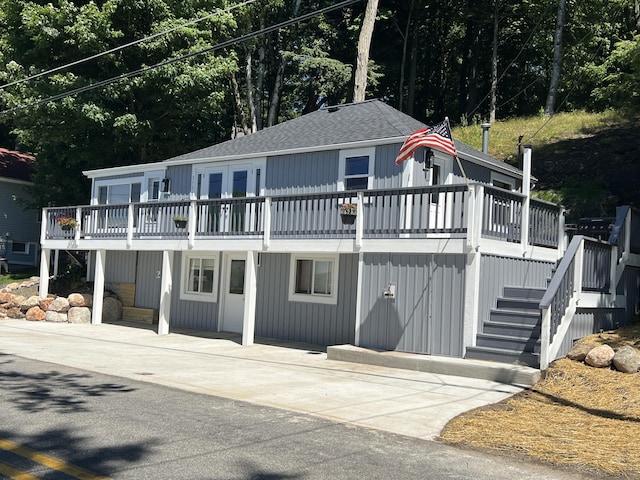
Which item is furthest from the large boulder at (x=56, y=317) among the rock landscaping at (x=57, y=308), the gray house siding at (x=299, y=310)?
the gray house siding at (x=299, y=310)

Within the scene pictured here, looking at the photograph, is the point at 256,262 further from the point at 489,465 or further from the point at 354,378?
the point at 489,465

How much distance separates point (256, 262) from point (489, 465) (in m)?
11.3

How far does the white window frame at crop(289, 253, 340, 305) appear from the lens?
54.6ft

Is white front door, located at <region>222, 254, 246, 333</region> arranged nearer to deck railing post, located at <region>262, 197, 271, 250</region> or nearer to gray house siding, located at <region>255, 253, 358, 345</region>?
gray house siding, located at <region>255, 253, 358, 345</region>

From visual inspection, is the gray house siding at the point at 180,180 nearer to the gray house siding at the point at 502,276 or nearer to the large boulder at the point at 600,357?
the gray house siding at the point at 502,276

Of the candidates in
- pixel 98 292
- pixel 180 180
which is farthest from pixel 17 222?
pixel 180 180

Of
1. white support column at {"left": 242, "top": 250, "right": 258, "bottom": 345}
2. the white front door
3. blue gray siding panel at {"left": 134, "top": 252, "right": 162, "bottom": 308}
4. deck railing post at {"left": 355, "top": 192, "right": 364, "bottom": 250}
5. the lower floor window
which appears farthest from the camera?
blue gray siding panel at {"left": 134, "top": 252, "right": 162, "bottom": 308}

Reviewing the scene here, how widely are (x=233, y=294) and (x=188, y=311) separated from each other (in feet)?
6.36

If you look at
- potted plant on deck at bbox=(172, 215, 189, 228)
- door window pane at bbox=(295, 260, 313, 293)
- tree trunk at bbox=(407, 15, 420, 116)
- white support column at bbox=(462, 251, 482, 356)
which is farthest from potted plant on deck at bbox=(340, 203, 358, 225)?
tree trunk at bbox=(407, 15, 420, 116)

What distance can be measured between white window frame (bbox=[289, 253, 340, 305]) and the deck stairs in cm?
458

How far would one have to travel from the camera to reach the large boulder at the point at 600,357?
11523mm

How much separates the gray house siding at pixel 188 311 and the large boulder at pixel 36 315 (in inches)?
162

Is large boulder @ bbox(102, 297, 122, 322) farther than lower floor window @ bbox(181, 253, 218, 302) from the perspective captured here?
Yes

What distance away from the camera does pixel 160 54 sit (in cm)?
2945
